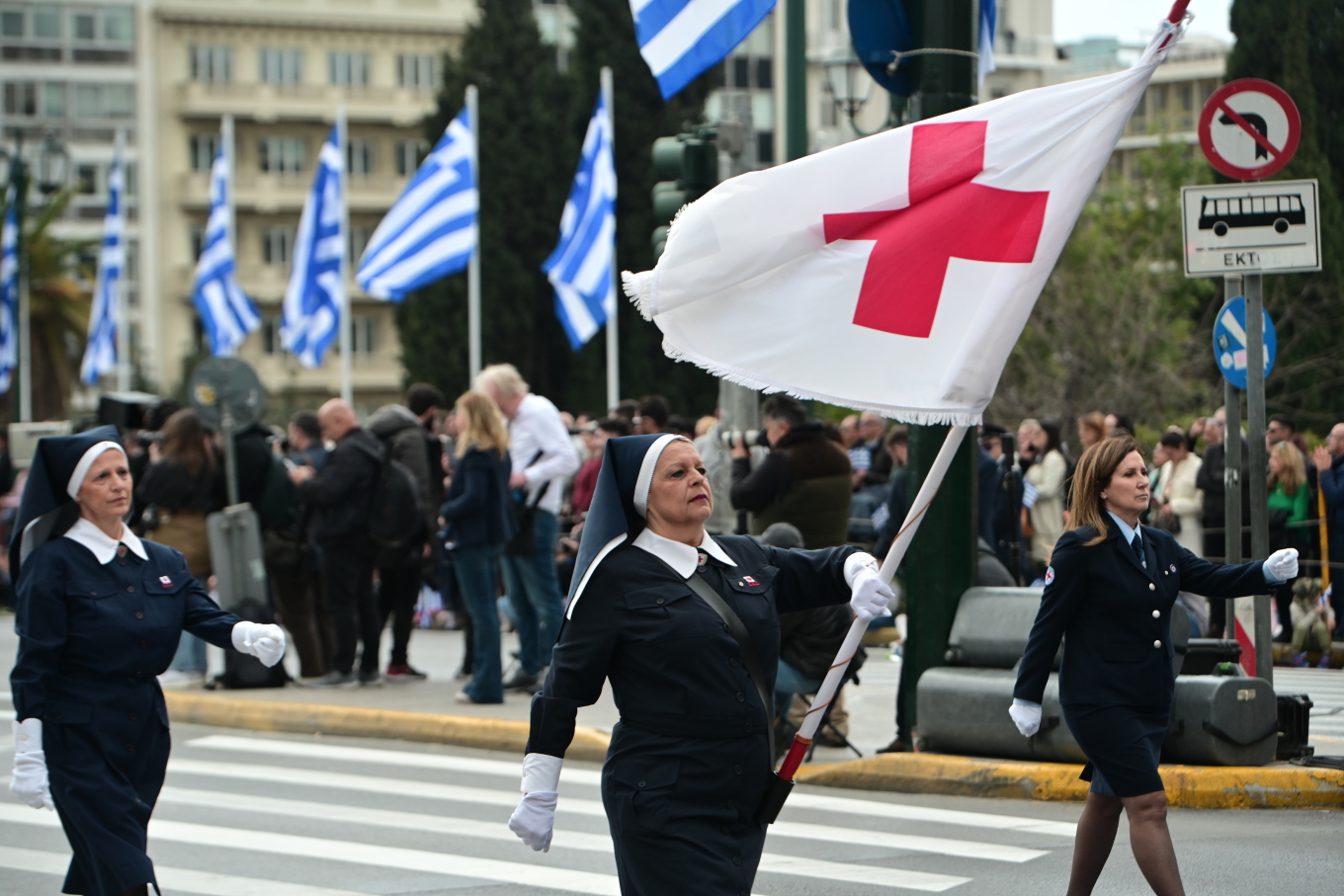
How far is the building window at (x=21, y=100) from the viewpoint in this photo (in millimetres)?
68812

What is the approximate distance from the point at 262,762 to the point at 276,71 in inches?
2523

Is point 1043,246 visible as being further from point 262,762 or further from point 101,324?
point 101,324

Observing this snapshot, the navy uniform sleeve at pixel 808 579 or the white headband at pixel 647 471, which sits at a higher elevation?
the white headband at pixel 647 471

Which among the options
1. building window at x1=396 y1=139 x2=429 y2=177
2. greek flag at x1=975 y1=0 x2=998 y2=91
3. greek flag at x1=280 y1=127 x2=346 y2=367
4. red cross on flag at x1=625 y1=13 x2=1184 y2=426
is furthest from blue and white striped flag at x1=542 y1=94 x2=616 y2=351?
building window at x1=396 y1=139 x2=429 y2=177

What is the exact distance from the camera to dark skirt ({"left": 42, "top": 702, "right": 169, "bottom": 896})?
5.60 metres

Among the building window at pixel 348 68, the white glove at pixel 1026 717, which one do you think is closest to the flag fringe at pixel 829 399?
the white glove at pixel 1026 717

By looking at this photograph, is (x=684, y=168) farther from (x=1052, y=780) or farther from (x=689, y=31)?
(x=1052, y=780)

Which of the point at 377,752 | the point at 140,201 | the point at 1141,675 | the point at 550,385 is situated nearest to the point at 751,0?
the point at 377,752

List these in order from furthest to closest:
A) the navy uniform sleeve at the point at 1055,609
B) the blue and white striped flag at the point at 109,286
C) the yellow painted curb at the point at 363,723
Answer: the blue and white striped flag at the point at 109,286 → the yellow painted curb at the point at 363,723 → the navy uniform sleeve at the point at 1055,609

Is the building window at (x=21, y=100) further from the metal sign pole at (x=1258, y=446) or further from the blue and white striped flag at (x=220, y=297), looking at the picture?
the metal sign pole at (x=1258, y=446)

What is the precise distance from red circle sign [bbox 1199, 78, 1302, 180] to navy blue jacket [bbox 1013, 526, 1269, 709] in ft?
12.0

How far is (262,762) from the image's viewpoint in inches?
422

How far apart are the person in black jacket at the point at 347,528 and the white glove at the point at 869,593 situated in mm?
8210

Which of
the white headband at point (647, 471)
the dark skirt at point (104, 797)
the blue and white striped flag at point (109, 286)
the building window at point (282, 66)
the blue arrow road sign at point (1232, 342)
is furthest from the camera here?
the building window at point (282, 66)
